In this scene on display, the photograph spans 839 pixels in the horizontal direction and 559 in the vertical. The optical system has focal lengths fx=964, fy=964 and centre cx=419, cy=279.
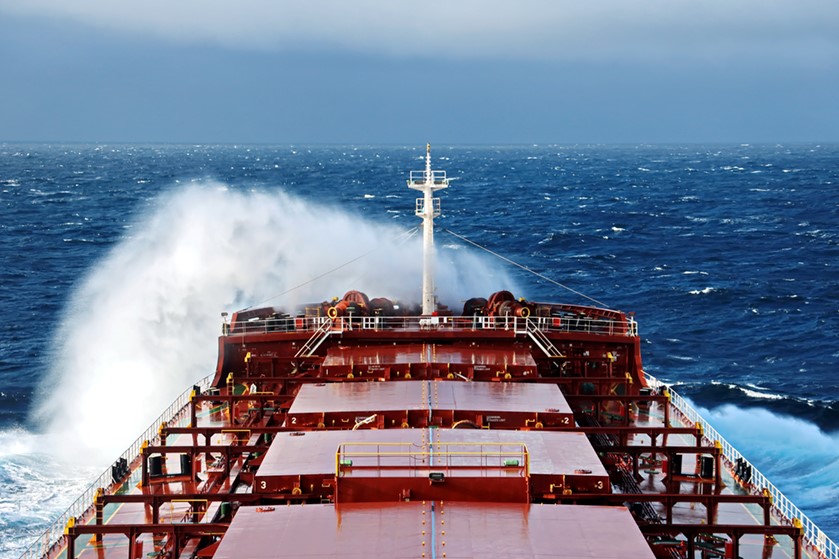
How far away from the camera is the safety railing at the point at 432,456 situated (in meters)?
23.1

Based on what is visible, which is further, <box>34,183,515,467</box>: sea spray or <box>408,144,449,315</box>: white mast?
<box>34,183,515,467</box>: sea spray

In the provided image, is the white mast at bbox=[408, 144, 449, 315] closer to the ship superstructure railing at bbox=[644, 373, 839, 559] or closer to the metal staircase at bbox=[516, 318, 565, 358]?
the metal staircase at bbox=[516, 318, 565, 358]

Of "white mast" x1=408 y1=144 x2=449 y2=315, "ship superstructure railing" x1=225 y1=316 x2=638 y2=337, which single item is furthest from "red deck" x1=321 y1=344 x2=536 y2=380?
"white mast" x1=408 y1=144 x2=449 y2=315

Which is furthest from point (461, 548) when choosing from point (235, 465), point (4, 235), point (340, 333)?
point (4, 235)

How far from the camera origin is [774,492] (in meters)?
35.8

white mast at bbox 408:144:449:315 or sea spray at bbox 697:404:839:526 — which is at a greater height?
white mast at bbox 408:144:449:315

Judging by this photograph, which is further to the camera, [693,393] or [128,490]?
[693,393]

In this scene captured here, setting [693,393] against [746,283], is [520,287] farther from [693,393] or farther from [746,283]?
[693,393]

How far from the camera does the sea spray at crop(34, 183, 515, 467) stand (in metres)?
57.7

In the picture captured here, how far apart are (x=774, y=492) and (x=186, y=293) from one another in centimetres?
4927

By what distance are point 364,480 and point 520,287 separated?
2746 inches

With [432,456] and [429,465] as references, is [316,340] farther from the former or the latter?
[429,465]

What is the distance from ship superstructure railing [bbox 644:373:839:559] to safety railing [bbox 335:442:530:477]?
24.0ft

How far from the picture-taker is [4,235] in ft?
446
